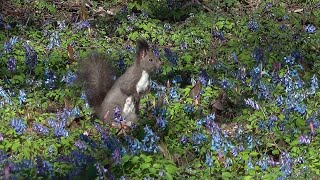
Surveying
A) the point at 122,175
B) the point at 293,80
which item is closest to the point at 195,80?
the point at 293,80

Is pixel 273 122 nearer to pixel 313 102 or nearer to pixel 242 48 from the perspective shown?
pixel 313 102

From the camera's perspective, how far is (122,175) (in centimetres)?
564

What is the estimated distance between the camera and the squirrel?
296 inches

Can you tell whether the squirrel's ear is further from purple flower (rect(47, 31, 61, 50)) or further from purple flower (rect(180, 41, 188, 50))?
purple flower (rect(47, 31, 61, 50))

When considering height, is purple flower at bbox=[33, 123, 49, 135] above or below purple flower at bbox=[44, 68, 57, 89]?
below

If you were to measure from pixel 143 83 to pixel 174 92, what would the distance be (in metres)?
0.42

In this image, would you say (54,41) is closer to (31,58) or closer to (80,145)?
(31,58)

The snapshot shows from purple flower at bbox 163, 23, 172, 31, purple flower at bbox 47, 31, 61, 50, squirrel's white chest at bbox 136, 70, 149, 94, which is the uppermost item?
purple flower at bbox 47, 31, 61, 50

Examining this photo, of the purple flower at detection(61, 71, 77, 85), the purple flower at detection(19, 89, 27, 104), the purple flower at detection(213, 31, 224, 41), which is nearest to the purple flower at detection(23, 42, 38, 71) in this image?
the purple flower at detection(61, 71, 77, 85)

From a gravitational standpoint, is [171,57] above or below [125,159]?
above

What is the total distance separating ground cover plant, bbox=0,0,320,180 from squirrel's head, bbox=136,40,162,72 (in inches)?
12.5

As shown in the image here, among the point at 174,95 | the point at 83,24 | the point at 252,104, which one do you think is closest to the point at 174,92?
the point at 174,95

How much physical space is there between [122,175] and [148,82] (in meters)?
2.21

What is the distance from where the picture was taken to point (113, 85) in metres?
7.68
